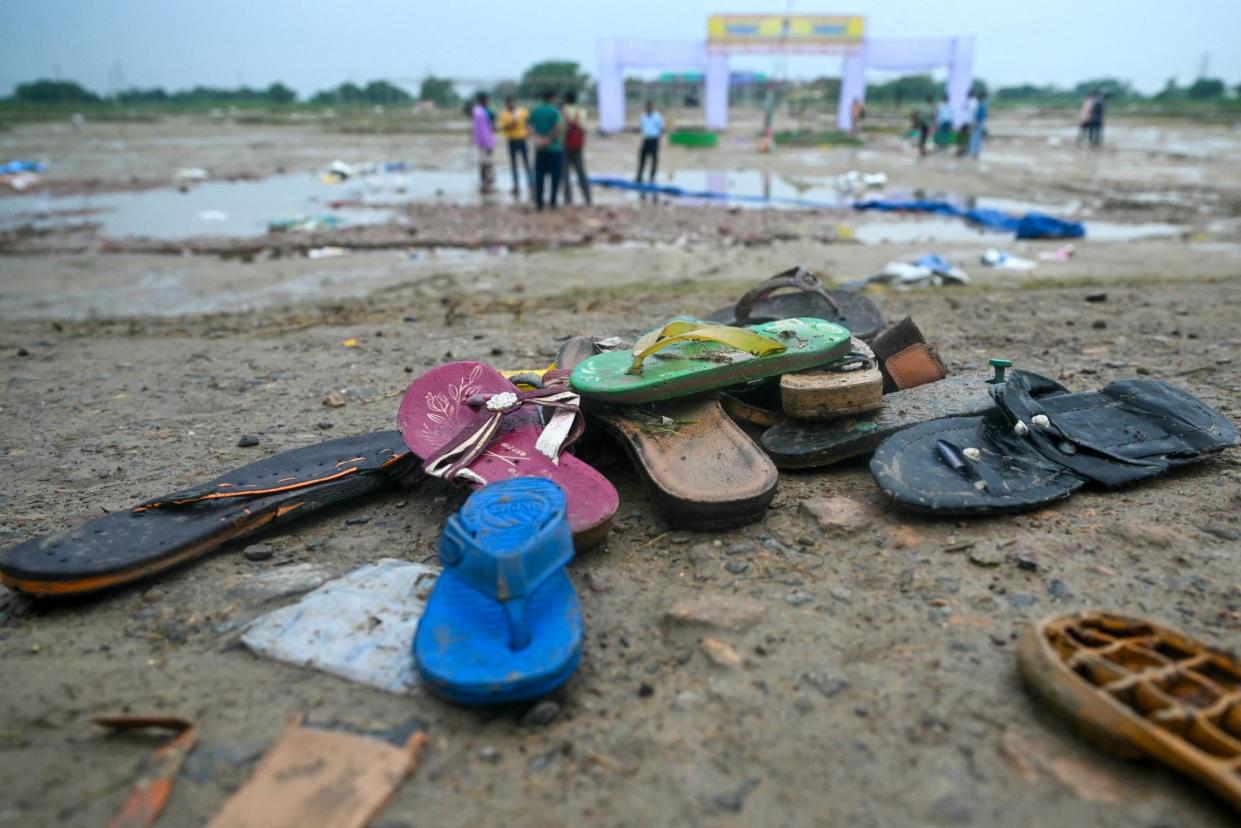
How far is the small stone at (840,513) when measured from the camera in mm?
2018

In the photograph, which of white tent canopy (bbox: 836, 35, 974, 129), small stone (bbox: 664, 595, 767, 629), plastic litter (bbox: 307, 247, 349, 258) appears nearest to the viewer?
small stone (bbox: 664, 595, 767, 629)

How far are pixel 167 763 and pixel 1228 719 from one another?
5.92 feet

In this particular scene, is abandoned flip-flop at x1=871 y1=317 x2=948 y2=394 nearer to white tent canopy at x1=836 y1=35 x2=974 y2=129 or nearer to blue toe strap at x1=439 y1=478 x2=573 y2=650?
blue toe strap at x1=439 y1=478 x2=573 y2=650

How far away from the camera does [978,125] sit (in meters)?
16.5

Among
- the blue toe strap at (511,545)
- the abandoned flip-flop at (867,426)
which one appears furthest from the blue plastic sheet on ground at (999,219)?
the blue toe strap at (511,545)

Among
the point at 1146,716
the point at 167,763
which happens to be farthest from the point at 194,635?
the point at 1146,716

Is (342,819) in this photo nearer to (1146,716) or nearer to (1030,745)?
(1030,745)

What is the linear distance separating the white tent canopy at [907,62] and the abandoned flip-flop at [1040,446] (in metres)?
23.6

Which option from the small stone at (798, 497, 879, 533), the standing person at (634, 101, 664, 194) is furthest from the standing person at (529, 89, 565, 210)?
the small stone at (798, 497, 879, 533)

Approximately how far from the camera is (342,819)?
1168 millimetres

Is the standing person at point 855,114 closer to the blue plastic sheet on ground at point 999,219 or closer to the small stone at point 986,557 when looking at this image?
the blue plastic sheet on ground at point 999,219

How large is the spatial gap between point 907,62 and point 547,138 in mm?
18829

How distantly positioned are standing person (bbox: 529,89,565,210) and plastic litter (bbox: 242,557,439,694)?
8291 mm

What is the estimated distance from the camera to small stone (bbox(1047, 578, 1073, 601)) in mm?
1665
